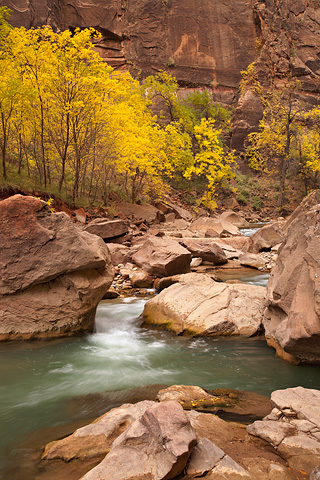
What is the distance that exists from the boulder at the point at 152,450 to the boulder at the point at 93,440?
1.32 ft

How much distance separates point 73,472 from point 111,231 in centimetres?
1153

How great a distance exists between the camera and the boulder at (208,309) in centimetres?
613

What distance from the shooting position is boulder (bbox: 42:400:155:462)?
2719 mm

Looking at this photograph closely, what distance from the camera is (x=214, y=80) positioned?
44188mm

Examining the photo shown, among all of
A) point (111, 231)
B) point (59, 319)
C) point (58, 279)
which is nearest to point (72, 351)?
point (59, 319)

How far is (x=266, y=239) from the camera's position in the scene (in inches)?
580

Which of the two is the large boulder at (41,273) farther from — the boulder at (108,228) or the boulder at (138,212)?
the boulder at (138,212)

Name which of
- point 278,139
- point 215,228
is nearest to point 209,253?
point 215,228

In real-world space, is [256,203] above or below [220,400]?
above

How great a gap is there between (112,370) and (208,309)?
88.5 inches

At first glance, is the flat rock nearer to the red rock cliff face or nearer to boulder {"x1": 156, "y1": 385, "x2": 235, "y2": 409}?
boulder {"x1": 156, "y1": 385, "x2": 235, "y2": 409}

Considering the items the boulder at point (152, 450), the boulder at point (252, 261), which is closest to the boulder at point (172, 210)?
the boulder at point (252, 261)

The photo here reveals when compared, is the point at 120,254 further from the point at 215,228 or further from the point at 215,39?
the point at 215,39

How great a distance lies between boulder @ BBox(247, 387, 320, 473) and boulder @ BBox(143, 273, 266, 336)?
8.84 feet
